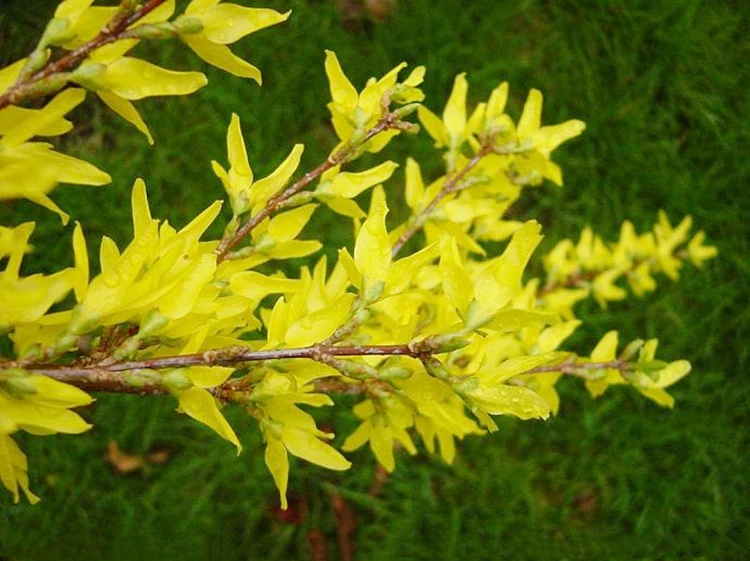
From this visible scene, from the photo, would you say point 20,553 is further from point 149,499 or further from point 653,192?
point 653,192

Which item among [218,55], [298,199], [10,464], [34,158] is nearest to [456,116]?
[298,199]

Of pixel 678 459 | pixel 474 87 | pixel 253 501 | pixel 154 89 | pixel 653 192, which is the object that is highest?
pixel 154 89

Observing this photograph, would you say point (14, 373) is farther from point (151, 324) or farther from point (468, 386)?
point (468, 386)

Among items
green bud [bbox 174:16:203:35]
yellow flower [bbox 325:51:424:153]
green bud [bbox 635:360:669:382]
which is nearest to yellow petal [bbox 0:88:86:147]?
green bud [bbox 174:16:203:35]

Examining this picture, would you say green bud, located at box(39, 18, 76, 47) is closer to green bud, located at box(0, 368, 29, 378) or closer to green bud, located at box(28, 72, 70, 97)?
green bud, located at box(28, 72, 70, 97)

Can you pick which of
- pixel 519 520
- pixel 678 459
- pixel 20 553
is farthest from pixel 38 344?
pixel 678 459
